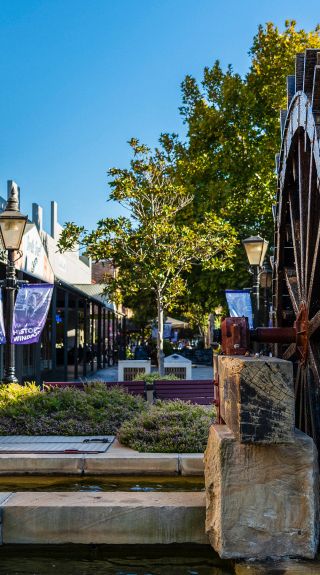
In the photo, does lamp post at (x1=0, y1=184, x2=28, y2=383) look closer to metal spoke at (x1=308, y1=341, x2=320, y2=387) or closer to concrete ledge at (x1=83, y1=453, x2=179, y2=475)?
concrete ledge at (x1=83, y1=453, x2=179, y2=475)

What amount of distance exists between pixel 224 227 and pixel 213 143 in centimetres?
729

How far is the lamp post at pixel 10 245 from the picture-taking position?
1002 centimetres

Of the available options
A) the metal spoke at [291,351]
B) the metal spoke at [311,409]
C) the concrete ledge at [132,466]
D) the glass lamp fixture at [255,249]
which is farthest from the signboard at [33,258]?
the metal spoke at [311,409]

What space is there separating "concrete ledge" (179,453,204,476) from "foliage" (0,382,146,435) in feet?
7.00

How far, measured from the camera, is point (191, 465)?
668cm

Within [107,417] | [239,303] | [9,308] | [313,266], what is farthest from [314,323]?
[239,303]

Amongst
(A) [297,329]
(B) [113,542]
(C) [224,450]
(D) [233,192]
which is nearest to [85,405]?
(A) [297,329]

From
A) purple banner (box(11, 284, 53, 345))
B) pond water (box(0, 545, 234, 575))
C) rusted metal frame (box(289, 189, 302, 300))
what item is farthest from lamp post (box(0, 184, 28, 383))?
pond water (box(0, 545, 234, 575))

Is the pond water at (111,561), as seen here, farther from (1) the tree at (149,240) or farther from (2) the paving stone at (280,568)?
(1) the tree at (149,240)

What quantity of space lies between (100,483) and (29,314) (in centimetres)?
533

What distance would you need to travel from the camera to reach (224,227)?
17.9m

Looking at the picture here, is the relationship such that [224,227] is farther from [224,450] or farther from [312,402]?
[224,450]

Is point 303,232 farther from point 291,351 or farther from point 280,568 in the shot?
point 280,568

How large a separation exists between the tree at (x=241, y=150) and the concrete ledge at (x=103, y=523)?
18.1 meters
